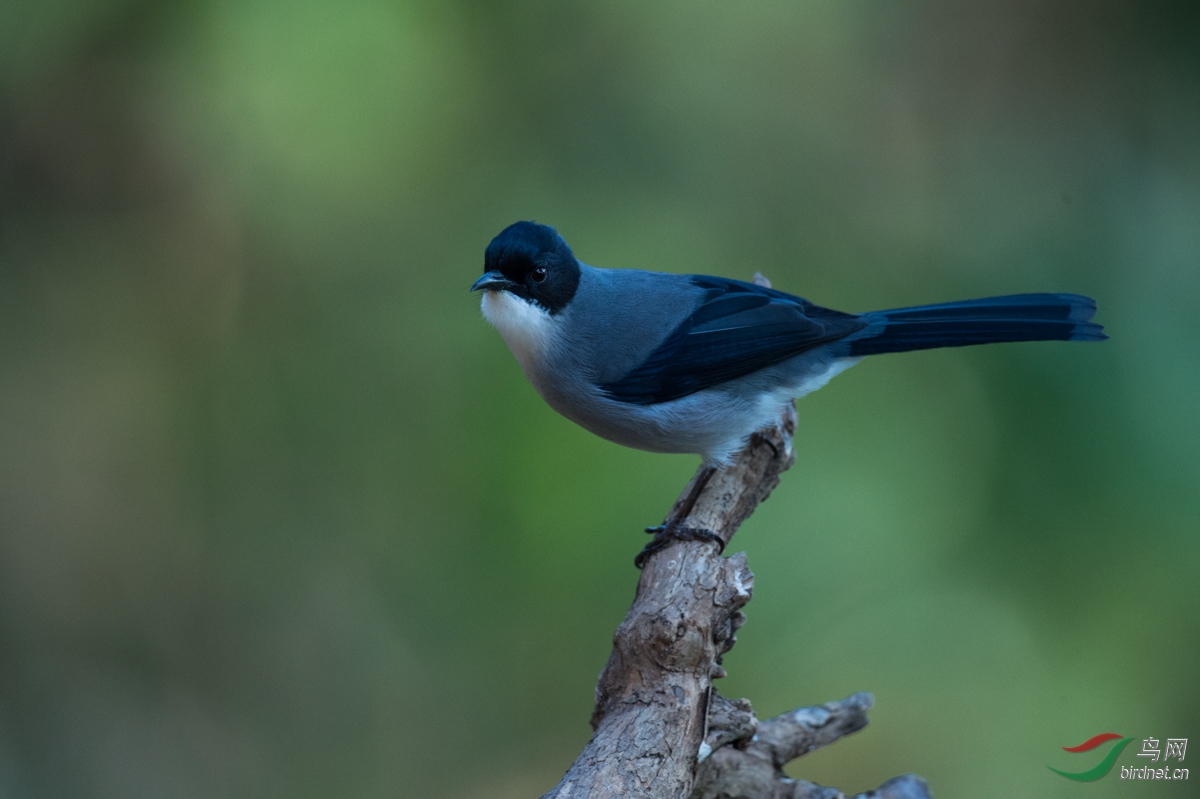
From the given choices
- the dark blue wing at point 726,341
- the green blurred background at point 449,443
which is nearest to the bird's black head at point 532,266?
the dark blue wing at point 726,341

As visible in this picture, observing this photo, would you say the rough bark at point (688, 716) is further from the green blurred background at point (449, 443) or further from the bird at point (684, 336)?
the green blurred background at point (449, 443)

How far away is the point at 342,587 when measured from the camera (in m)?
4.19

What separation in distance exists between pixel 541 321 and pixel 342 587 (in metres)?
1.83

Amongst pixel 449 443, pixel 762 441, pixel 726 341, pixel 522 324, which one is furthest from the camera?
pixel 449 443

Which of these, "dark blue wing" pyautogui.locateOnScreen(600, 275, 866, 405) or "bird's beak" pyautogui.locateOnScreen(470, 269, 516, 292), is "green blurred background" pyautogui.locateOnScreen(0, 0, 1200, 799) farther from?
"bird's beak" pyautogui.locateOnScreen(470, 269, 516, 292)

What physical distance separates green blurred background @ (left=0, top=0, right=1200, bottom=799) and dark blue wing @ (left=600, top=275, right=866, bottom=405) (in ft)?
3.49

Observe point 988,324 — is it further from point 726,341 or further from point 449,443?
point 449,443

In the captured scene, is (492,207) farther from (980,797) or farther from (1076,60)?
(980,797)

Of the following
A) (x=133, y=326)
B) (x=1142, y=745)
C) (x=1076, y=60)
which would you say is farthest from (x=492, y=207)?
(x=1142, y=745)

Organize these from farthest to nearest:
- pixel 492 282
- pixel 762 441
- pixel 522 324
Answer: pixel 762 441, pixel 522 324, pixel 492 282

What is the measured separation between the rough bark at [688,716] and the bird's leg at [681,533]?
6cm

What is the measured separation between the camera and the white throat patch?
118 inches

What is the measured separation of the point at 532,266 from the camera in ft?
9.70

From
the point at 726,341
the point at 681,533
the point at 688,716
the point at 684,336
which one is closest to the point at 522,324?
the point at 684,336
